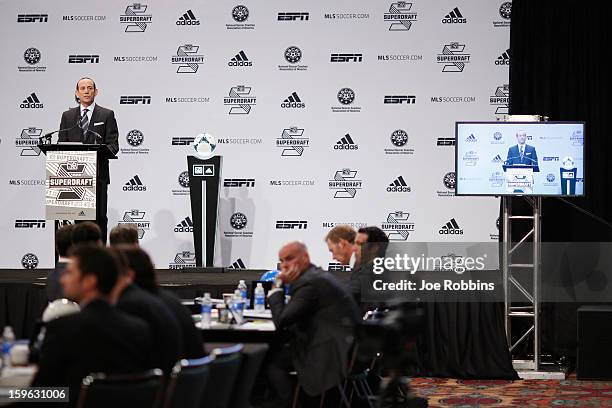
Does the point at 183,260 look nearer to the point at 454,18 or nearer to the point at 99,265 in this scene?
the point at 454,18

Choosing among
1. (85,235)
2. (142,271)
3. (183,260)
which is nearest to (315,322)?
(85,235)

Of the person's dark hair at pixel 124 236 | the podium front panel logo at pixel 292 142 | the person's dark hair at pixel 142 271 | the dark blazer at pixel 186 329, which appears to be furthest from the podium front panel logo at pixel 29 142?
the dark blazer at pixel 186 329

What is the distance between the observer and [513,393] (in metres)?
8.73

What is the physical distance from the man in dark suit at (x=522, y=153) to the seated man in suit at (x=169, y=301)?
5386 millimetres

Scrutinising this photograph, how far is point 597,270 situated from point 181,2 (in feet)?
19.1

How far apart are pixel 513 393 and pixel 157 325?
A: 507 cm

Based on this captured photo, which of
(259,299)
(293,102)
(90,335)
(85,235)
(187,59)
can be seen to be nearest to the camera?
(90,335)

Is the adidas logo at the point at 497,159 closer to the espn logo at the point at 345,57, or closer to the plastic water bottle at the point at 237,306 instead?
the espn logo at the point at 345,57

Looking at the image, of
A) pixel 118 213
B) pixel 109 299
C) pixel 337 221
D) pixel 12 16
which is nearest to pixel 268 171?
pixel 337 221

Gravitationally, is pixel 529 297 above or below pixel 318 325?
below

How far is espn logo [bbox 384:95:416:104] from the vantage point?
11.9 meters

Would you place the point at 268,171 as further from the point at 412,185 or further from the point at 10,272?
the point at 10,272

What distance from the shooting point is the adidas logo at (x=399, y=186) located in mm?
11844

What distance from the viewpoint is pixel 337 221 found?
1190 cm
